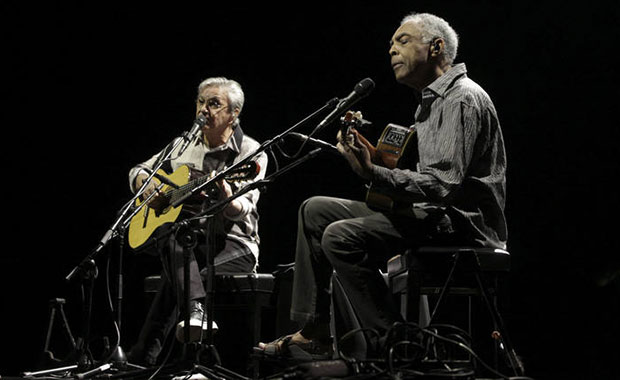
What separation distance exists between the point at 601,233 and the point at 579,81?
83 cm

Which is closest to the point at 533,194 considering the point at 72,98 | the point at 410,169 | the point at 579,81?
the point at 579,81

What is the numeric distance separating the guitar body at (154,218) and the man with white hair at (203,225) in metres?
0.05

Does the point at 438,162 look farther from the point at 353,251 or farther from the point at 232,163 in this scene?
the point at 232,163

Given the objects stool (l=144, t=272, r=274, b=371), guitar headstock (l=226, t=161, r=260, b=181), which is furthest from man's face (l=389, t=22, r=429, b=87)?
stool (l=144, t=272, r=274, b=371)

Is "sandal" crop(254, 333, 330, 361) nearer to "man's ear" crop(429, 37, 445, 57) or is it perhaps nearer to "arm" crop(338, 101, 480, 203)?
"arm" crop(338, 101, 480, 203)

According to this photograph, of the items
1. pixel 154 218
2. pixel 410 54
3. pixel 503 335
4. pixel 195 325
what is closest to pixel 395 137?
pixel 410 54

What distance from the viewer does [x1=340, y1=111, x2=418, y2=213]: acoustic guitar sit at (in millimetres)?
2365

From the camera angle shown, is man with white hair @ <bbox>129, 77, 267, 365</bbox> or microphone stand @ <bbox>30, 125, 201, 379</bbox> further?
man with white hair @ <bbox>129, 77, 267, 365</bbox>

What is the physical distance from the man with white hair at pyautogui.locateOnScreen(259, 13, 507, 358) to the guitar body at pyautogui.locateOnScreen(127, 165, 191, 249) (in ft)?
3.38

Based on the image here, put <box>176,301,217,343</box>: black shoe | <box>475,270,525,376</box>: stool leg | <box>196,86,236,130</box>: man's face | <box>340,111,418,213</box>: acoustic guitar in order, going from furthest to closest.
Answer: <box>196,86,236,130</box>: man's face < <box>176,301,217,343</box>: black shoe < <box>340,111,418,213</box>: acoustic guitar < <box>475,270,525,376</box>: stool leg

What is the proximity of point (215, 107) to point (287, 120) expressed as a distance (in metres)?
0.75

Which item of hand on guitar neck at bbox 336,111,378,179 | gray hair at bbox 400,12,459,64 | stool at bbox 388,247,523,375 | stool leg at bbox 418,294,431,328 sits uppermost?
gray hair at bbox 400,12,459,64

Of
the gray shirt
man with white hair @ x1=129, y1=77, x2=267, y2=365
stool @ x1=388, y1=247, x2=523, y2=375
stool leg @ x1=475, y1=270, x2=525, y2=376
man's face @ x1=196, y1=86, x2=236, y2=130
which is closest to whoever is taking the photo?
stool leg @ x1=475, y1=270, x2=525, y2=376

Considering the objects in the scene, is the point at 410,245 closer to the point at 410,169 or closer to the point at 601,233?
the point at 410,169
